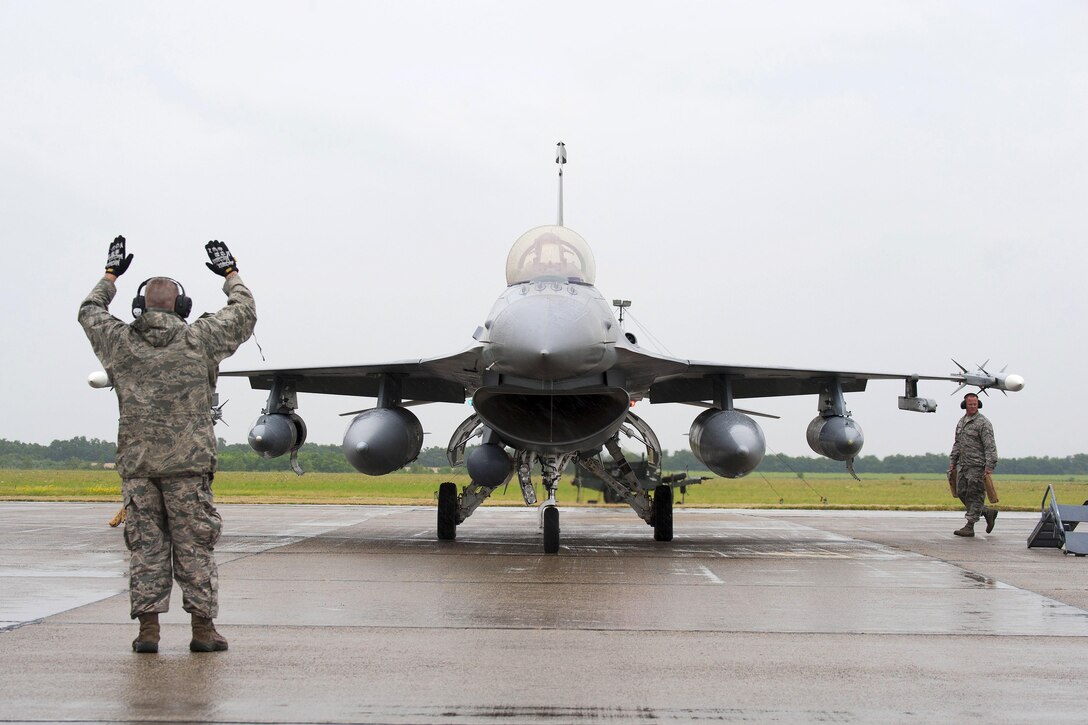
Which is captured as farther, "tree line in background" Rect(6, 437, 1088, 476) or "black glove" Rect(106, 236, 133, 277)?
"tree line in background" Rect(6, 437, 1088, 476)

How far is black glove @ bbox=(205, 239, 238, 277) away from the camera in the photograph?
5945 mm

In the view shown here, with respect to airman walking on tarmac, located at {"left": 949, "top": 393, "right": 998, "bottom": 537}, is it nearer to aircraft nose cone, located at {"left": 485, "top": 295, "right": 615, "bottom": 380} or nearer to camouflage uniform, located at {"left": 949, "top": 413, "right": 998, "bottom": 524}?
camouflage uniform, located at {"left": 949, "top": 413, "right": 998, "bottom": 524}

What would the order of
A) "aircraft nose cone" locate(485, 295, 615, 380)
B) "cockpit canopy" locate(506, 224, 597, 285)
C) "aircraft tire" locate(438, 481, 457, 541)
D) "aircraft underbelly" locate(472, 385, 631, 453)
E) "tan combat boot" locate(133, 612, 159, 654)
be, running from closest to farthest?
"tan combat boot" locate(133, 612, 159, 654)
"aircraft nose cone" locate(485, 295, 615, 380)
"cockpit canopy" locate(506, 224, 597, 285)
"aircraft underbelly" locate(472, 385, 631, 453)
"aircraft tire" locate(438, 481, 457, 541)

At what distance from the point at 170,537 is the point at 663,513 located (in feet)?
30.8

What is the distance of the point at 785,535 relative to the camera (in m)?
15.8

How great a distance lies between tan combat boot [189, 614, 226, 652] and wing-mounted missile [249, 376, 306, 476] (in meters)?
9.16

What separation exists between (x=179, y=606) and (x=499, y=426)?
5836 millimetres

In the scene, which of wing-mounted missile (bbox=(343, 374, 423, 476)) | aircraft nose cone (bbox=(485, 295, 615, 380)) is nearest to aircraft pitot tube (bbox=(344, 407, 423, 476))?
wing-mounted missile (bbox=(343, 374, 423, 476))

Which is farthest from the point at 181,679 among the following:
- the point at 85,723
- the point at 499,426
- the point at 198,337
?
the point at 499,426

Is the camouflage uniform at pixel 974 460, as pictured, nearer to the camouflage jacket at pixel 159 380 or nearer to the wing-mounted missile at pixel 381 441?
the wing-mounted missile at pixel 381 441

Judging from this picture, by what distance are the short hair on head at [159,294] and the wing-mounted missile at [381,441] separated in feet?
24.2

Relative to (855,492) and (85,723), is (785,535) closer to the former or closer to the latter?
(85,723)

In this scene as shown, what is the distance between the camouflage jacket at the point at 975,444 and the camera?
15516 mm

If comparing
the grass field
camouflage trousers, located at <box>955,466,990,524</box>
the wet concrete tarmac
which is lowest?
the grass field
